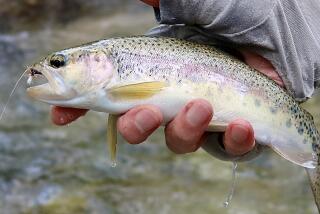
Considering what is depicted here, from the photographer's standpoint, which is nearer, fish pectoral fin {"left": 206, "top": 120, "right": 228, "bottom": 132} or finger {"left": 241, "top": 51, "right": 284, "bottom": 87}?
fish pectoral fin {"left": 206, "top": 120, "right": 228, "bottom": 132}

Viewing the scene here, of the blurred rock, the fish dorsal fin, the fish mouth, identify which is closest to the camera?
the fish mouth

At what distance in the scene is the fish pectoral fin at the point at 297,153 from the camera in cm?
229

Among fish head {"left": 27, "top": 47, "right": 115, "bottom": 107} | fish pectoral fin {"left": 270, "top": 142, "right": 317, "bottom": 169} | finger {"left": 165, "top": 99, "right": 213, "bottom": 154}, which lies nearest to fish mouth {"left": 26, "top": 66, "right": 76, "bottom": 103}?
fish head {"left": 27, "top": 47, "right": 115, "bottom": 107}

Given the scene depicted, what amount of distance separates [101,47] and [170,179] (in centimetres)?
355

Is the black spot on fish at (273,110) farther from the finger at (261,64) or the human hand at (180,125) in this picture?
the finger at (261,64)

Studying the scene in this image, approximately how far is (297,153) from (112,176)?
3439 millimetres

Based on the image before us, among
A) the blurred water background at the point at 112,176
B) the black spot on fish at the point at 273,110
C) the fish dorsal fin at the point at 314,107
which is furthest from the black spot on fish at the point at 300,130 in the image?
the fish dorsal fin at the point at 314,107

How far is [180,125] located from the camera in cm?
217

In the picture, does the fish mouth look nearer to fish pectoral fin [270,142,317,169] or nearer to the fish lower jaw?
the fish lower jaw

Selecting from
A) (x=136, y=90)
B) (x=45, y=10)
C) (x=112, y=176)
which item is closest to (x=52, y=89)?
(x=136, y=90)

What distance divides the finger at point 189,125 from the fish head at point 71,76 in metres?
0.27

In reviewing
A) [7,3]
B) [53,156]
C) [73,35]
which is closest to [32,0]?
[7,3]

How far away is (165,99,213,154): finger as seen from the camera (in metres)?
2.11

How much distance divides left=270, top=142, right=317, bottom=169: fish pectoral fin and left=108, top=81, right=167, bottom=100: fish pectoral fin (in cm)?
48
